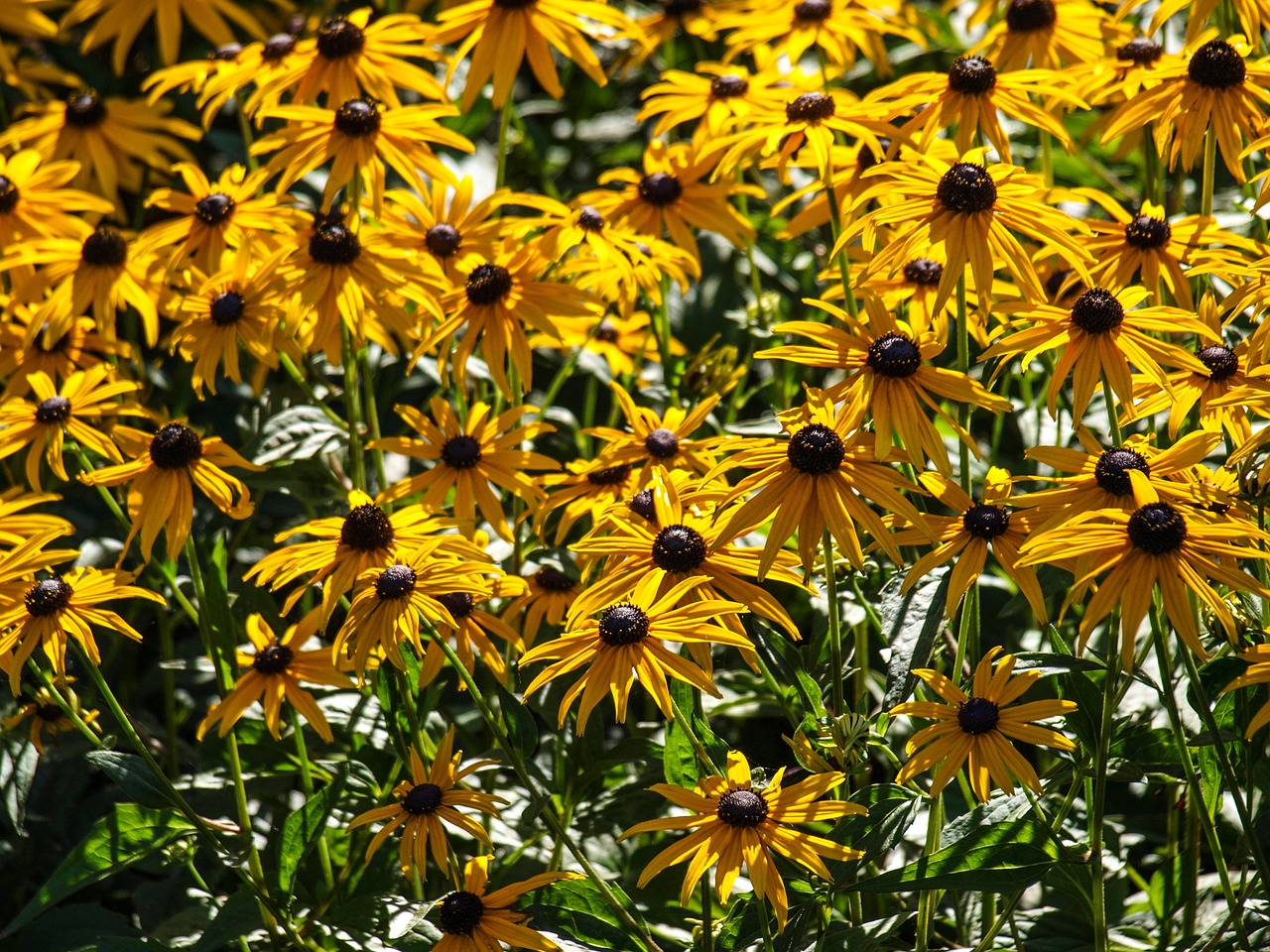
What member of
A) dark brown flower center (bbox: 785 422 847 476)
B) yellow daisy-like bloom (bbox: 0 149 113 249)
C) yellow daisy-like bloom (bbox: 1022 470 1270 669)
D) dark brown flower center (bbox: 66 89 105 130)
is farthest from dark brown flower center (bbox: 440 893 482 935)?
dark brown flower center (bbox: 66 89 105 130)

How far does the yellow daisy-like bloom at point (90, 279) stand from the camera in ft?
7.19

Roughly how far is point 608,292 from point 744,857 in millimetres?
932

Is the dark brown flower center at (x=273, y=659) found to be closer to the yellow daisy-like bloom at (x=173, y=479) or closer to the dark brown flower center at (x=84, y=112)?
the yellow daisy-like bloom at (x=173, y=479)

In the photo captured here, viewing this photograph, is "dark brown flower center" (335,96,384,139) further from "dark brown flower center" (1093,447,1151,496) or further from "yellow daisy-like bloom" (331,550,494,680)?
"dark brown flower center" (1093,447,1151,496)

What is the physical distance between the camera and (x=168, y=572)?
6.31 feet

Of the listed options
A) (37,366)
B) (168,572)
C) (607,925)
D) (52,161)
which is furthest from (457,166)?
(607,925)

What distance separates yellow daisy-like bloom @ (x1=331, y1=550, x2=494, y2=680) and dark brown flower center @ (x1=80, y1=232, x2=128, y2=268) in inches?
37.8

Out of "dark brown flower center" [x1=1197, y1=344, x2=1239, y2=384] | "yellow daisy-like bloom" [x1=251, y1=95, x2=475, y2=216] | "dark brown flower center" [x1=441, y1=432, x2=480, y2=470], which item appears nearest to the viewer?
"dark brown flower center" [x1=1197, y1=344, x2=1239, y2=384]

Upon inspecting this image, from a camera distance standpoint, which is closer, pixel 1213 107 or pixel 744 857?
pixel 744 857

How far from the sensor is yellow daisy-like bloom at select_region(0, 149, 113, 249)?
2.37 metres

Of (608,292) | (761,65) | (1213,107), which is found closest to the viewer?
(1213,107)

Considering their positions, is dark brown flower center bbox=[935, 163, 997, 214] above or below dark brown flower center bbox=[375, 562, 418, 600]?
above

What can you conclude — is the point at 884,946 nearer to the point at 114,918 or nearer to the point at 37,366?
the point at 114,918

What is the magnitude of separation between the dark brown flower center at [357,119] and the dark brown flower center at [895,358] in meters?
0.97
